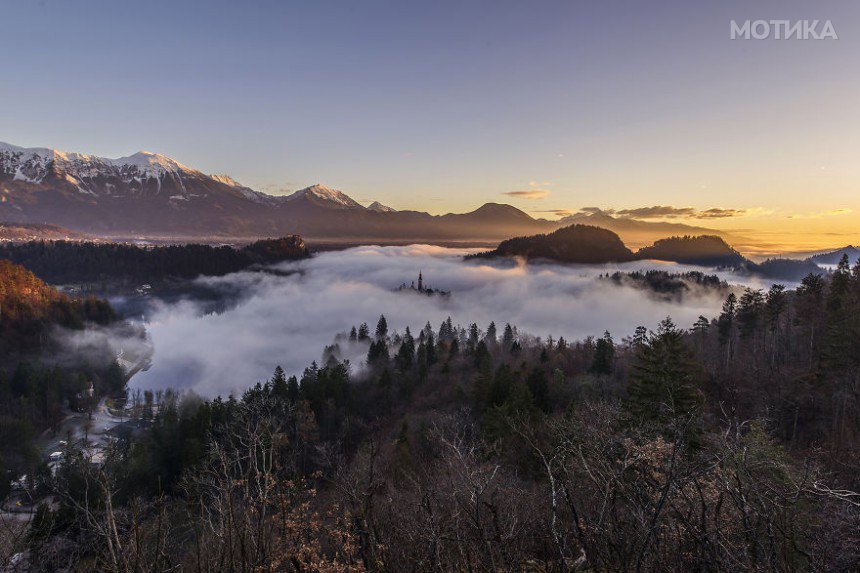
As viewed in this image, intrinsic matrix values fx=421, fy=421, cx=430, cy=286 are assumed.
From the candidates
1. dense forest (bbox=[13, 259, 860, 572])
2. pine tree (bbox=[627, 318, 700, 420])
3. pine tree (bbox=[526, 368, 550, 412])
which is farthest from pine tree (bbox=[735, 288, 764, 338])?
pine tree (bbox=[627, 318, 700, 420])

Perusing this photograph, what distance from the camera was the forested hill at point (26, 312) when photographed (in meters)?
104

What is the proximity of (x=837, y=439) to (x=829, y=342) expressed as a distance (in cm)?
1111

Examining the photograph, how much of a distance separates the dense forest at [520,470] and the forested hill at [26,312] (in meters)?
78.1

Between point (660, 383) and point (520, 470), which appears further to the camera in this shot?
point (520, 470)

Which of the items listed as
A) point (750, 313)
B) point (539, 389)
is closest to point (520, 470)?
point (539, 389)

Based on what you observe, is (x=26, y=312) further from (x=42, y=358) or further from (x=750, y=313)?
(x=750, y=313)

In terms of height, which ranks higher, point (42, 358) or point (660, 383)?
point (660, 383)

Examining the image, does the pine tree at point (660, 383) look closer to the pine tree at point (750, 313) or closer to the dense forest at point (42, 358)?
the pine tree at point (750, 313)

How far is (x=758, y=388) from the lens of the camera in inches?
1624

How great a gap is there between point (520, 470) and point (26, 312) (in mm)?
133062

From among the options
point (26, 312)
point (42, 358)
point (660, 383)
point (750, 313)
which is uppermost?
point (660, 383)

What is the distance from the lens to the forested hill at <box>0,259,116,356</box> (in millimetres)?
104375

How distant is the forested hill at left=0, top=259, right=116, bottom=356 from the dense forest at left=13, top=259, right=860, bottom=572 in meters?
78.1

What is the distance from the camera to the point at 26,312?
107 m
